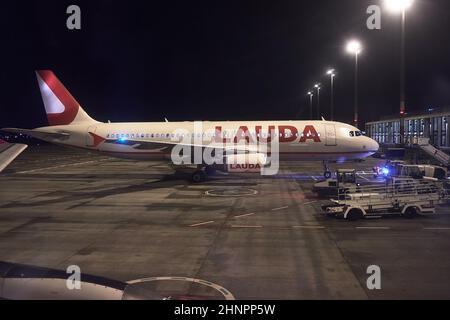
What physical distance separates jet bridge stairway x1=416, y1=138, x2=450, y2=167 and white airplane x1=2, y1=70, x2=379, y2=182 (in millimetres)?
3144

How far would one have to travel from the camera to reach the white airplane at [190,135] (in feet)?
107

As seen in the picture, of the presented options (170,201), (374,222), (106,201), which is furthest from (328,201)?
(106,201)

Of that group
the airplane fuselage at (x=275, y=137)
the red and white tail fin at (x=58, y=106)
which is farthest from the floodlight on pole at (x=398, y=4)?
the red and white tail fin at (x=58, y=106)

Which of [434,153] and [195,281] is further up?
[434,153]

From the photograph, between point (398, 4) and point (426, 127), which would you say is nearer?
point (398, 4)

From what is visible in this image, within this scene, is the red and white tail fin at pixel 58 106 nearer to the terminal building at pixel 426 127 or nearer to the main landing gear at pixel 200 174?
the main landing gear at pixel 200 174

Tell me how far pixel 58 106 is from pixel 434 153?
2939 centimetres

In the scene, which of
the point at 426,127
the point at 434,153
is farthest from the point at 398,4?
the point at 426,127

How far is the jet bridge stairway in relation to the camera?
30.7 meters

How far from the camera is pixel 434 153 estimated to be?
31.5 m

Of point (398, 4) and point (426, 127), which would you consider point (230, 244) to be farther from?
point (426, 127)

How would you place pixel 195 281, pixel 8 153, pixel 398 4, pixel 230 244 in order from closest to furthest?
pixel 195 281 → pixel 8 153 → pixel 230 244 → pixel 398 4

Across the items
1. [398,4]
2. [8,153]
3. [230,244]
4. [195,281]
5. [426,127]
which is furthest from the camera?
[426,127]
